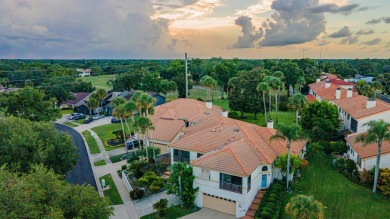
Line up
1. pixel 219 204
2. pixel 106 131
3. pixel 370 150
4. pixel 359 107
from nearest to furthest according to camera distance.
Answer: pixel 219 204
pixel 370 150
pixel 359 107
pixel 106 131

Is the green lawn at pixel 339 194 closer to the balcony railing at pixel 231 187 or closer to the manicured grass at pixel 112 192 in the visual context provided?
the balcony railing at pixel 231 187

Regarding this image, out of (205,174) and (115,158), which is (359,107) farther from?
(115,158)

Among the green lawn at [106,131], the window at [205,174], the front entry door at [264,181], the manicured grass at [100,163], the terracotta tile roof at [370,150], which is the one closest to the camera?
the window at [205,174]

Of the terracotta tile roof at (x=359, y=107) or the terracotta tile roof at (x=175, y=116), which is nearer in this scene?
the terracotta tile roof at (x=359, y=107)

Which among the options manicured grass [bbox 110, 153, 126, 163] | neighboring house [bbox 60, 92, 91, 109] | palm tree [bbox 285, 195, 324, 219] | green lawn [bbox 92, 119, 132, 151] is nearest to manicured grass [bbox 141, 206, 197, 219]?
palm tree [bbox 285, 195, 324, 219]

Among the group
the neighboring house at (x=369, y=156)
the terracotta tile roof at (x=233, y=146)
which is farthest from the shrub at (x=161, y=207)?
the neighboring house at (x=369, y=156)

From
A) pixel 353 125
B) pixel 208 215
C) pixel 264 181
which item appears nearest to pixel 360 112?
pixel 353 125
